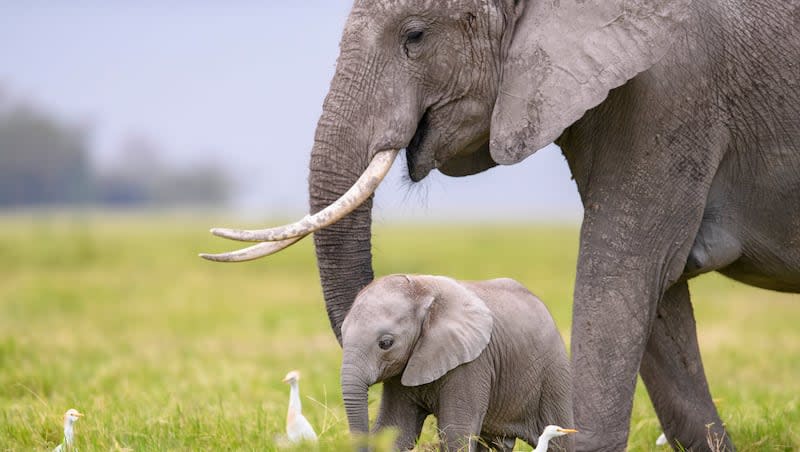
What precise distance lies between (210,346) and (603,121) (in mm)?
8310

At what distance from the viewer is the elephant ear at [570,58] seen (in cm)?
479

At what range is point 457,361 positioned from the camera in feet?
16.3

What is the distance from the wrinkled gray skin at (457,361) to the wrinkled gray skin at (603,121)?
235 millimetres

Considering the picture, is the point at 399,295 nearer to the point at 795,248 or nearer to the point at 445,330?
the point at 445,330

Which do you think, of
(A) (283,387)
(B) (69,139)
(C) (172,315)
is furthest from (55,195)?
(A) (283,387)

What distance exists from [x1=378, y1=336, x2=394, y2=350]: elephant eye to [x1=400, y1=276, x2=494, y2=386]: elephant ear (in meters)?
0.15

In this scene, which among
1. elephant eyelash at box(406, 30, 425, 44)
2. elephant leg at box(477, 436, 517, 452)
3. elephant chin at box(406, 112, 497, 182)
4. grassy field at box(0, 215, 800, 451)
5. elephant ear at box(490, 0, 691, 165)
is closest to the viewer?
elephant ear at box(490, 0, 691, 165)

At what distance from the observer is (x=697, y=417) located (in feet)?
19.7

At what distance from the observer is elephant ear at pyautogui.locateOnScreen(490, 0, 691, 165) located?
4.79 meters

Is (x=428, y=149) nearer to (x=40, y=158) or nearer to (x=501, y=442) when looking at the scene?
(x=501, y=442)

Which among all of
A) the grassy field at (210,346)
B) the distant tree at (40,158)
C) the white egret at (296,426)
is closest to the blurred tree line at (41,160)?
the distant tree at (40,158)

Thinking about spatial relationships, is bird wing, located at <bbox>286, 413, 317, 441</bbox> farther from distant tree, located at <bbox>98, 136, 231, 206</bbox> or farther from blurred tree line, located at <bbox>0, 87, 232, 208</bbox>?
distant tree, located at <bbox>98, 136, 231, 206</bbox>

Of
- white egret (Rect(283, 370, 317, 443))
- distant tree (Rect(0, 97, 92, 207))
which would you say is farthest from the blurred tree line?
white egret (Rect(283, 370, 317, 443))

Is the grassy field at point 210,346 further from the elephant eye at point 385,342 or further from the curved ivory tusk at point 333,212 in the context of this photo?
the curved ivory tusk at point 333,212
